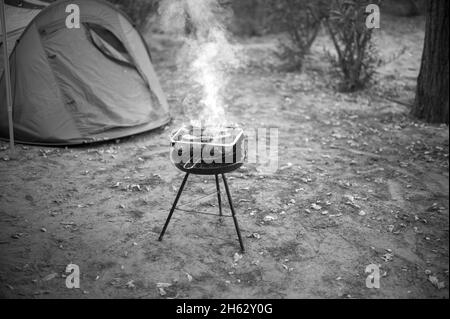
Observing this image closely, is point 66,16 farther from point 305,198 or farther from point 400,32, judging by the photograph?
point 400,32

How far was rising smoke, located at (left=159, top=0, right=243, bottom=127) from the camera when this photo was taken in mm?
7318

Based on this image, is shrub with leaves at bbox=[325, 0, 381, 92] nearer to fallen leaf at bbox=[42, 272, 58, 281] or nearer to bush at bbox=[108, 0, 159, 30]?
bush at bbox=[108, 0, 159, 30]

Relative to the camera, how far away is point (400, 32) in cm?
1216

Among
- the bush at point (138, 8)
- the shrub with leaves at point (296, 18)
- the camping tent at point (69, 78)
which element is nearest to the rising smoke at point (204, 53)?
the bush at point (138, 8)

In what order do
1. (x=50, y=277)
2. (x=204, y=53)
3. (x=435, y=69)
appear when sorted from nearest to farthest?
(x=50, y=277)
(x=435, y=69)
(x=204, y=53)

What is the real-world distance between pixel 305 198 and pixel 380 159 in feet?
5.43

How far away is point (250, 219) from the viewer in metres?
4.53

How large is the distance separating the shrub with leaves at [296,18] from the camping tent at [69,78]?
4342mm

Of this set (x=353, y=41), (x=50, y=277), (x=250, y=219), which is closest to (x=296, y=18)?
(x=353, y=41)

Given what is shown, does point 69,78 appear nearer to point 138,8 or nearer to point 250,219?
point 250,219

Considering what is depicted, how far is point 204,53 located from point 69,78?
424 centimetres

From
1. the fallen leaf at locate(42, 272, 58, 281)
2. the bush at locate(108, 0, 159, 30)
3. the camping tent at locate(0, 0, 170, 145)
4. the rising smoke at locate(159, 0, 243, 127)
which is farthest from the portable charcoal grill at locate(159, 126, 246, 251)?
the bush at locate(108, 0, 159, 30)
